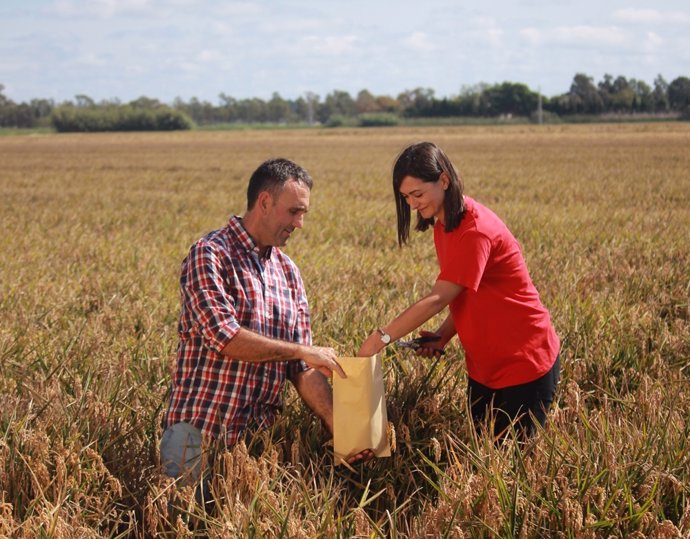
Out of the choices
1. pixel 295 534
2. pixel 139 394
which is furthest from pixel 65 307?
pixel 295 534

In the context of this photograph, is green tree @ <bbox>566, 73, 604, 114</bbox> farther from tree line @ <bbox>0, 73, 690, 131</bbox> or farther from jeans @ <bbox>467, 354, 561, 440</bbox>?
jeans @ <bbox>467, 354, 561, 440</bbox>

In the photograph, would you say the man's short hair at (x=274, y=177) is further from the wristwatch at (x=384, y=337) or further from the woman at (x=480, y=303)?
the wristwatch at (x=384, y=337)

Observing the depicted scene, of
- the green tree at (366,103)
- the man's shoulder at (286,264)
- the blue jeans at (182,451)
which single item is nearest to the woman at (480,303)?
the man's shoulder at (286,264)

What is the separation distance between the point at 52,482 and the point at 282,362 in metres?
1.08

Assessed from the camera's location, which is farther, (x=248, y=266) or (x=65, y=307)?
(x=65, y=307)

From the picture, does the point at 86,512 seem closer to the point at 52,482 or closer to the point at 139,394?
the point at 52,482

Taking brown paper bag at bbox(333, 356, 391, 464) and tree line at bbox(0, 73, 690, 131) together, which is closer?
brown paper bag at bbox(333, 356, 391, 464)

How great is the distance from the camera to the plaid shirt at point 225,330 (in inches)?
135

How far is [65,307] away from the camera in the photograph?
665 cm

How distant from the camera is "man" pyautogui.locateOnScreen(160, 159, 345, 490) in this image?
3383mm

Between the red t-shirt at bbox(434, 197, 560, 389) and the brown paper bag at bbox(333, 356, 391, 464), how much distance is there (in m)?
0.53

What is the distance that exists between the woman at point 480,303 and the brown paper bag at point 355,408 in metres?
0.11

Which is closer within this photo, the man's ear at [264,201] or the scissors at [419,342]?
the man's ear at [264,201]

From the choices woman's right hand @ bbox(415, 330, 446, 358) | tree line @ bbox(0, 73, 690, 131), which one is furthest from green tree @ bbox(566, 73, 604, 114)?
woman's right hand @ bbox(415, 330, 446, 358)
